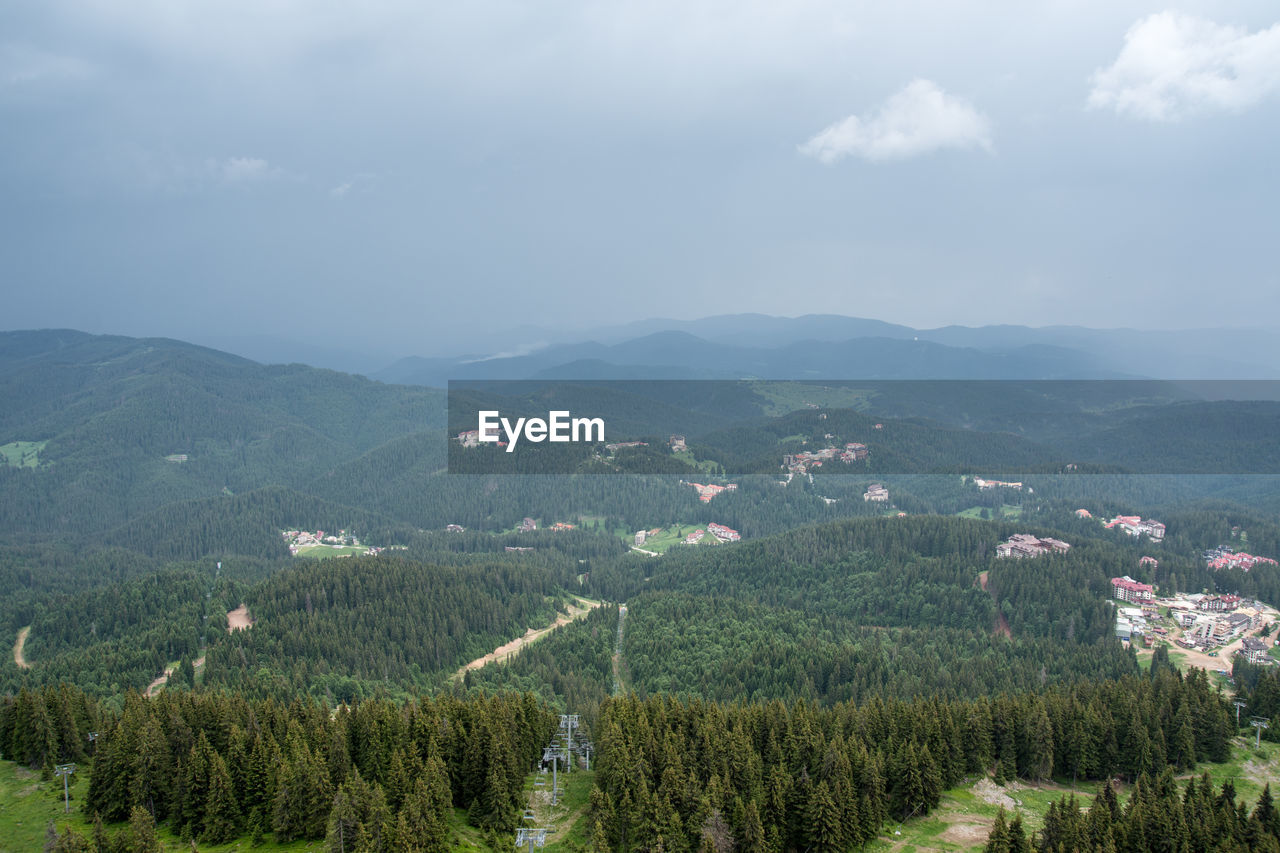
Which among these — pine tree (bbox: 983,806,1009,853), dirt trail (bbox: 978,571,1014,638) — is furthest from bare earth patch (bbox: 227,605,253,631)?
dirt trail (bbox: 978,571,1014,638)

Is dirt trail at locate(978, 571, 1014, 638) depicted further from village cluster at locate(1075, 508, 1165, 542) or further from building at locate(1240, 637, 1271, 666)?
village cluster at locate(1075, 508, 1165, 542)

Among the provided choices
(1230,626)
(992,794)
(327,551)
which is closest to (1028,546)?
(1230,626)

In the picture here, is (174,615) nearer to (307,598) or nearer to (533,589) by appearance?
(307,598)

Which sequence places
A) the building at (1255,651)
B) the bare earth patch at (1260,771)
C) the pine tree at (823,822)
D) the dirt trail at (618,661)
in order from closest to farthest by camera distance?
the pine tree at (823,822) → the bare earth patch at (1260,771) → the building at (1255,651) → the dirt trail at (618,661)

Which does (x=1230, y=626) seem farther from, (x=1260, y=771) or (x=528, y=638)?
(x=528, y=638)

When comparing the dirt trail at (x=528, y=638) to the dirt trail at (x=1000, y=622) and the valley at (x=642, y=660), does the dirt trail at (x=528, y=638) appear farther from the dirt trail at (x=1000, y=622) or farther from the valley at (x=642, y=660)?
the dirt trail at (x=1000, y=622)

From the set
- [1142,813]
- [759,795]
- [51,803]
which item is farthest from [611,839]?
[51,803]

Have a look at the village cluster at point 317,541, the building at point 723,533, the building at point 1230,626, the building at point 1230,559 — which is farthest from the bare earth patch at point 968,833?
the village cluster at point 317,541
